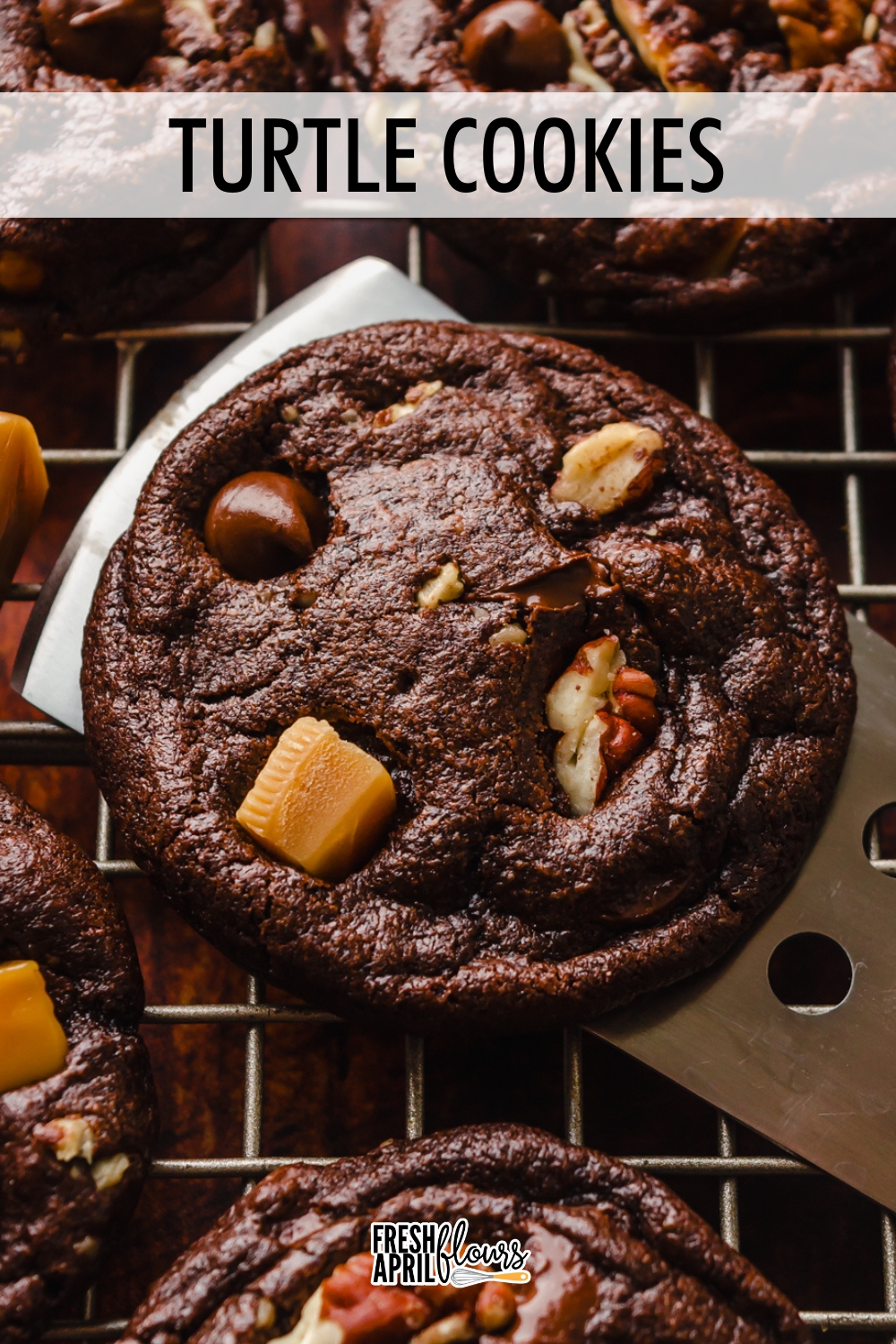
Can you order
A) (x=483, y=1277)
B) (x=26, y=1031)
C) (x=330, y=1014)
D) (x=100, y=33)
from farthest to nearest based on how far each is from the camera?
(x=100, y=33) → (x=330, y=1014) → (x=26, y=1031) → (x=483, y=1277)

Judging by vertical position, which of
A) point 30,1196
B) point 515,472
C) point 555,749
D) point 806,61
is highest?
point 806,61

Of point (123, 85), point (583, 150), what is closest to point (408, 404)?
point (583, 150)

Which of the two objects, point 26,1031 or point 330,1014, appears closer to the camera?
point 26,1031

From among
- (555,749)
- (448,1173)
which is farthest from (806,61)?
(448,1173)

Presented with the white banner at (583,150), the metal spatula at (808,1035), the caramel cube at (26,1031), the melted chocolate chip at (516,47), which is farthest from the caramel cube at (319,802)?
the melted chocolate chip at (516,47)

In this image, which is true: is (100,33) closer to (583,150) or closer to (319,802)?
(583,150)

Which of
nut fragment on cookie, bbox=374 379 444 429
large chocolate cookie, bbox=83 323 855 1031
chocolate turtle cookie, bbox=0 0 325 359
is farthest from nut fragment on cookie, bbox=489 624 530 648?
chocolate turtle cookie, bbox=0 0 325 359

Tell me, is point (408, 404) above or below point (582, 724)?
above

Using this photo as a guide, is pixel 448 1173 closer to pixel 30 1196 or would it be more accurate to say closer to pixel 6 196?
pixel 30 1196
